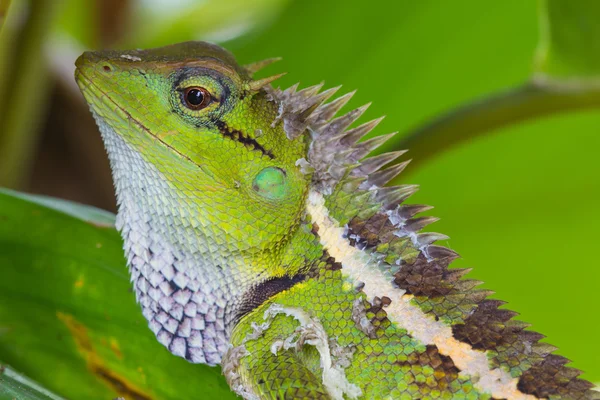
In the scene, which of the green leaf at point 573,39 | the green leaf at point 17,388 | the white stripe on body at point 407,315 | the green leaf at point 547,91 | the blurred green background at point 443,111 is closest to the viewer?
the green leaf at point 17,388

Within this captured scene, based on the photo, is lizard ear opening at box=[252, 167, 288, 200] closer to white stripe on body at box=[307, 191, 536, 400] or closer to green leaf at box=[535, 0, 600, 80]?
white stripe on body at box=[307, 191, 536, 400]

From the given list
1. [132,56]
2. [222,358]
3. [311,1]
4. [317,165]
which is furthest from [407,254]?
[311,1]

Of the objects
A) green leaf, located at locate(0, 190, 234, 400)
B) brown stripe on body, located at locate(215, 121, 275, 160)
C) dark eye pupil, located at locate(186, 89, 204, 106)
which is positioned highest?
dark eye pupil, located at locate(186, 89, 204, 106)

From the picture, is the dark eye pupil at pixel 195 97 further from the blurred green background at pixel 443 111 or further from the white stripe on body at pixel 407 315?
the blurred green background at pixel 443 111

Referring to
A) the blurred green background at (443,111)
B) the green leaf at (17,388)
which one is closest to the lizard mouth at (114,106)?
the green leaf at (17,388)

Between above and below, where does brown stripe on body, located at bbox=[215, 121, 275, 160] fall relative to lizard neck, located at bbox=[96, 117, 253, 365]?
above

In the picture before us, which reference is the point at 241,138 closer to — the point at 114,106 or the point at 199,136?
the point at 199,136

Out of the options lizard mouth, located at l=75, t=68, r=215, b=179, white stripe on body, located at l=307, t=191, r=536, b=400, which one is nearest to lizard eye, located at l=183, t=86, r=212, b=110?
lizard mouth, located at l=75, t=68, r=215, b=179
